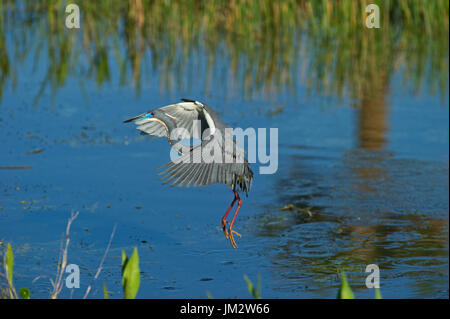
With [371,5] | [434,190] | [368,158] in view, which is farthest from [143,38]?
[434,190]

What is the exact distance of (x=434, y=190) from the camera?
19.5ft

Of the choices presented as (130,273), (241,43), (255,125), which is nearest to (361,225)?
(255,125)

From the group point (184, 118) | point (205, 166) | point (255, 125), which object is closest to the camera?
point (205, 166)

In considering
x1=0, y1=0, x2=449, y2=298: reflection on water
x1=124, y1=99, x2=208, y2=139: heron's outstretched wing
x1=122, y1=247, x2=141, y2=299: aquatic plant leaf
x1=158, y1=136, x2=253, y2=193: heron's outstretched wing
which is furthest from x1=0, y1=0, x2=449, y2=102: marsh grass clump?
x1=122, y1=247, x2=141, y2=299: aquatic plant leaf

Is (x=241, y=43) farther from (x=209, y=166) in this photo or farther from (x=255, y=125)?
A: (x=209, y=166)

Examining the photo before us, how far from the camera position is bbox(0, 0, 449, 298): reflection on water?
4.58m

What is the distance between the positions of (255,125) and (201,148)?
12.7ft

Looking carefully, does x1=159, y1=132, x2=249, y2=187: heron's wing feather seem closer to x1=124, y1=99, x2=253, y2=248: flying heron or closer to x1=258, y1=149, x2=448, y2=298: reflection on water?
x1=124, y1=99, x2=253, y2=248: flying heron

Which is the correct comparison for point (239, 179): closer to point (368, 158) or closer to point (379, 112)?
point (368, 158)

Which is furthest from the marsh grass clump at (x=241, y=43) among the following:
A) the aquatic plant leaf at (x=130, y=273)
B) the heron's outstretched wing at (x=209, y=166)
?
the aquatic plant leaf at (x=130, y=273)

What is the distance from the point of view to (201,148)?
3404mm

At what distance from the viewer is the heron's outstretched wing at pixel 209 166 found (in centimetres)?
330

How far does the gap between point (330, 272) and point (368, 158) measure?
2.55 m

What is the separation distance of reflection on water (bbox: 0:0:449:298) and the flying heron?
0.82 meters
